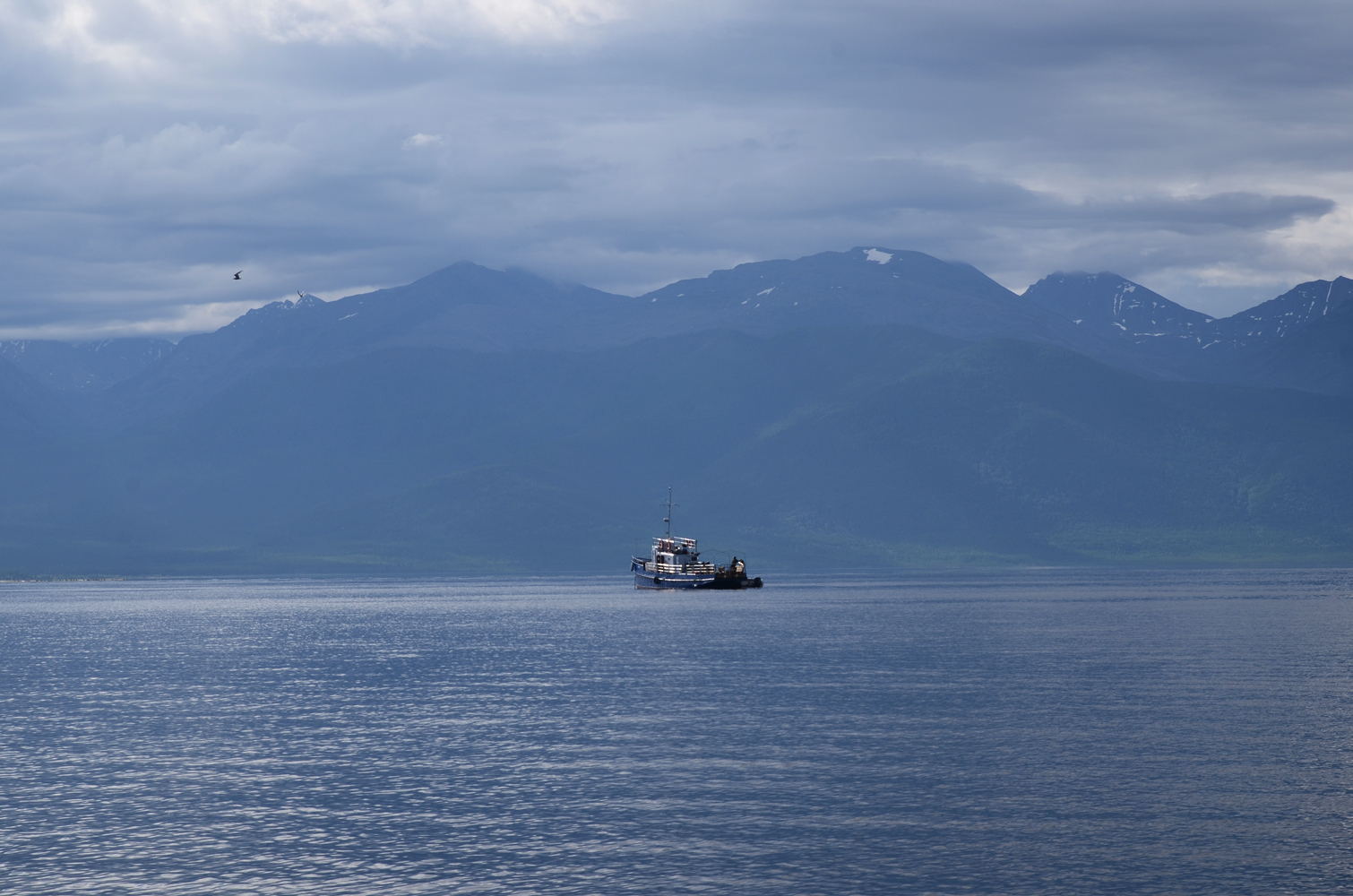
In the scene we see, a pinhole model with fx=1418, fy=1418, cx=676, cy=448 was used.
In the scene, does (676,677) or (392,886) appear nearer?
(392,886)

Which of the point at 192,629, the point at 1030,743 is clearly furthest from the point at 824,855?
the point at 192,629

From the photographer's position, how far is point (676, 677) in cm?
11656

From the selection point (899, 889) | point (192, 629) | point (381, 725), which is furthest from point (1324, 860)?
point (192, 629)

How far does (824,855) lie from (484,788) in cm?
2042

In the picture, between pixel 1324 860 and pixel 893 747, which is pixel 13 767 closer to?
pixel 893 747

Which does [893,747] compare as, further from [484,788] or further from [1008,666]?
[1008,666]

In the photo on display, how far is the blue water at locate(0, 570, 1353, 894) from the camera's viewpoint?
5284 cm

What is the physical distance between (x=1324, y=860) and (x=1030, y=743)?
86.5 ft

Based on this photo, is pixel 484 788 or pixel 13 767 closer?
pixel 484 788

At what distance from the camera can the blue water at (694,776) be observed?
52.8 meters

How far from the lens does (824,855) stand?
54.4m

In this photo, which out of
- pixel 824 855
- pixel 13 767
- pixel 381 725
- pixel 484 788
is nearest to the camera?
pixel 824 855

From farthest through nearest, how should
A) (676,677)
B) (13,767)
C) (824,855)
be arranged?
(676,677)
(13,767)
(824,855)

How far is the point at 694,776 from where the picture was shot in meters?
70.0
